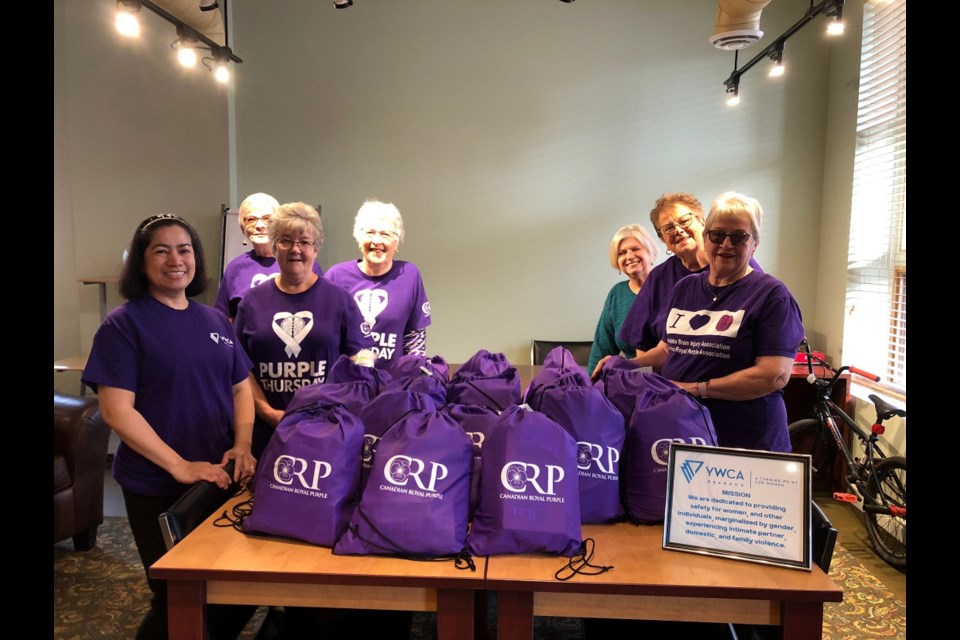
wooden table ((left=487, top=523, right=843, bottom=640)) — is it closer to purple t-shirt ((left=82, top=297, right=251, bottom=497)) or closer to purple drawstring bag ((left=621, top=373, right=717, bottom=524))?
purple drawstring bag ((left=621, top=373, right=717, bottom=524))

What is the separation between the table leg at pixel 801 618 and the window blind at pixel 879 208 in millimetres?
2717

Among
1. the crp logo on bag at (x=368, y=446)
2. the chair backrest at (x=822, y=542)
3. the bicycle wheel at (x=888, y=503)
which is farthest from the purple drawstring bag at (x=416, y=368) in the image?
the bicycle wheel at (x=888, y=503)

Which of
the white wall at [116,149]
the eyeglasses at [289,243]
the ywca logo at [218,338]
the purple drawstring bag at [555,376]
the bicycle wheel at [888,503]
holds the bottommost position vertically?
the bicycle wheel at [888,503]

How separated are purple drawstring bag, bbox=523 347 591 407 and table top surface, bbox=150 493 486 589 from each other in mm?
474

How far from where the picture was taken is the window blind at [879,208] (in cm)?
341

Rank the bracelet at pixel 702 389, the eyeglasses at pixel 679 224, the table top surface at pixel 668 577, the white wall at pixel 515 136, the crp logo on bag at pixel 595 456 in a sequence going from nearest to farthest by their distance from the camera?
1. the table top surface at pixel 668 577
2. the crp logo on bag at pixel 595 456
3. the bracelet at pixel 702 389
4. the eyeglasses at pixel 679 224
5. the white wall at pixel 515 136

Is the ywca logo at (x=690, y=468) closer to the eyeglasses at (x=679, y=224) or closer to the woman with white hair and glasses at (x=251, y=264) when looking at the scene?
the eyeglasses at (x=679, y=224)

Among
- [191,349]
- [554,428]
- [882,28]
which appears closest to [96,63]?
[191,349]

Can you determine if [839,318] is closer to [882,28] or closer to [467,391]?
[882,28]

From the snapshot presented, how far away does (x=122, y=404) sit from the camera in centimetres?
151

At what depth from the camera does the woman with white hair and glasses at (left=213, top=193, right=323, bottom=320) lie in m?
2.66

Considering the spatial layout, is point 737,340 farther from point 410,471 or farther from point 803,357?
point 803,357

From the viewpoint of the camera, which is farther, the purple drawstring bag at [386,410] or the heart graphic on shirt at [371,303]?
the heart graphic on shirt at [371,303]
